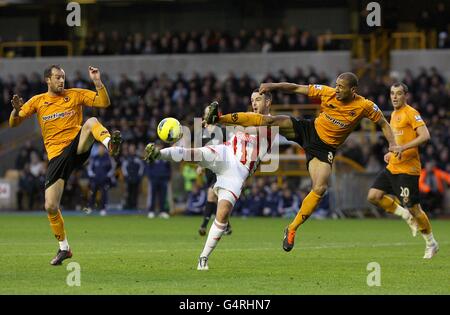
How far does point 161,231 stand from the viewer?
2208cm

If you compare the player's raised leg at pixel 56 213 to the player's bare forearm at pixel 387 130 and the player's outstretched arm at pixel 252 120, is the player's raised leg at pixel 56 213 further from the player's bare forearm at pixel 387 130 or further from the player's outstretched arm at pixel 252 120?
the player's bare forearm at pixel 387 130

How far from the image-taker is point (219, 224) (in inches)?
501

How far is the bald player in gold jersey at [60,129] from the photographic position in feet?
44.2

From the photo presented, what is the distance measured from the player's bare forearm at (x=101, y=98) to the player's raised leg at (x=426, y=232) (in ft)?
16.1

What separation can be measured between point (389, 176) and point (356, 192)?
13363 mm

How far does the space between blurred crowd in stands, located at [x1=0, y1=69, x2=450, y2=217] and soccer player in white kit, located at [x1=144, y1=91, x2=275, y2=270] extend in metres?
14.1

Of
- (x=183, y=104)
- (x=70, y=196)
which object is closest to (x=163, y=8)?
(x=183, y=104)

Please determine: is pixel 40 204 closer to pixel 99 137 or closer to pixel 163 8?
pixel 163 8

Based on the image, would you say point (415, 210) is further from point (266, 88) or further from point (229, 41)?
point (229, 41)

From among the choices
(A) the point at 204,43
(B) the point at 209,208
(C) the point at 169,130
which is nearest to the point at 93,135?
(C) the point at 169,130

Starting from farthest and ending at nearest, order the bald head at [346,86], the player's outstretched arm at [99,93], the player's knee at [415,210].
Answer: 1. the player's knee at [415,210]
2. the bald head at [346,86]
3. the player's outstretched arm at [99,93]

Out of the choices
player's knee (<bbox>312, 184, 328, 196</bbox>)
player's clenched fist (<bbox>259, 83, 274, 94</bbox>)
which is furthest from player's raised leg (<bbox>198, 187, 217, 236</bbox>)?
player's clenched fist (<bbox>259, 83, 274, 94</bbox>)

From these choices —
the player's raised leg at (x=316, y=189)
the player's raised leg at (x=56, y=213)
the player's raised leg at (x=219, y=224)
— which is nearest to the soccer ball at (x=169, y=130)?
the player's raised leg at (x=219, y=224)

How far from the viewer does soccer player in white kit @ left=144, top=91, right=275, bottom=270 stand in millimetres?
12719
